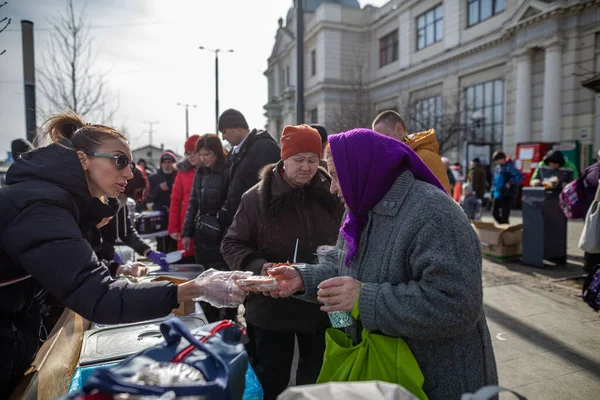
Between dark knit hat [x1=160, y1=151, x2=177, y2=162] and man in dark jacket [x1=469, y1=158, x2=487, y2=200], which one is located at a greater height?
dark knit hat [x1=160, y1=151, x2=177, y2=162]

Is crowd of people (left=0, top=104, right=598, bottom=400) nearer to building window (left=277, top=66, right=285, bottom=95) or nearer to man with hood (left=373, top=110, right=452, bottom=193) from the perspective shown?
man with hood (left=373, top=110, right=452, bottom=193)

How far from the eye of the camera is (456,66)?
2477 centimetres

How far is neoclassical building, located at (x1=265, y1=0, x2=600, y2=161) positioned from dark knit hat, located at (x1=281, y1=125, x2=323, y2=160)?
30.7 feet

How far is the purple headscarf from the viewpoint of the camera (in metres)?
1.62

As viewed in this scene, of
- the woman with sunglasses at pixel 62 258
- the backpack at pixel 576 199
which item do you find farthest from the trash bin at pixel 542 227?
the woman with sunglasses at pixel 62 258

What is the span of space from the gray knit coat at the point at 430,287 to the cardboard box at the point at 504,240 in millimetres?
6507

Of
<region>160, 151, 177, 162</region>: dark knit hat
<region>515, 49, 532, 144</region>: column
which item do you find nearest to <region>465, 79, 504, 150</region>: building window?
<region>515, 49, 532, 144</region>: column

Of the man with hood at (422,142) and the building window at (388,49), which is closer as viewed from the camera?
the man with hood at (422,142)

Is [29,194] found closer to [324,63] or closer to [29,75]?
[29,75]

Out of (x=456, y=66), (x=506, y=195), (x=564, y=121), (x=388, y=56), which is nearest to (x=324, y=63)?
(x=388, y=56)

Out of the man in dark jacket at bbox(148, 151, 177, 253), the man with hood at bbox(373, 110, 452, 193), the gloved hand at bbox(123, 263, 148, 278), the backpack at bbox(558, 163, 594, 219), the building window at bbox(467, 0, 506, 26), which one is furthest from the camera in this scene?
the building window at bbox(467, 0, 506, 26)

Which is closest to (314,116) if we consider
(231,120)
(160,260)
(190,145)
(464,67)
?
(464,67)

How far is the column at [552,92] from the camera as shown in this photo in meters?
18.2

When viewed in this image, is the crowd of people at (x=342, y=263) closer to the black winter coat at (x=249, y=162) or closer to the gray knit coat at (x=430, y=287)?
the gray knit coat at (x=430, y=287)
